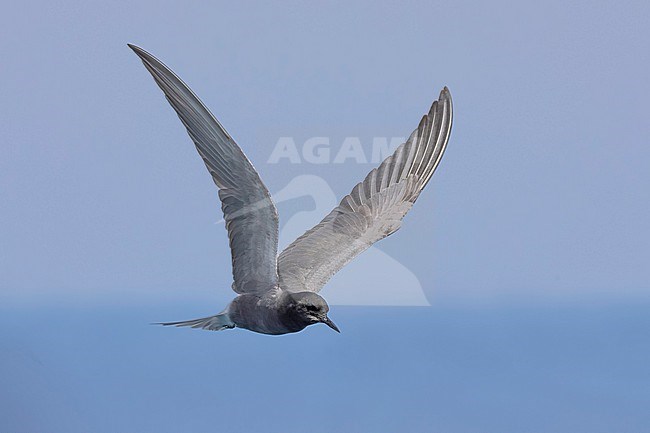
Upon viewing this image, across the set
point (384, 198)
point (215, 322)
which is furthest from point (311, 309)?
point (384, 198)

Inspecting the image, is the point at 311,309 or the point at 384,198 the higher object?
the point at 384,198

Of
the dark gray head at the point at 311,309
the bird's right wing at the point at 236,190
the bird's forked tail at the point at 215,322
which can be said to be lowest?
the dark gray head at the point at 311,309

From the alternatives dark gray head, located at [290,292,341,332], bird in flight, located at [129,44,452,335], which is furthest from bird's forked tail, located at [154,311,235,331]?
dark gray head, located at [290,292,341,332]

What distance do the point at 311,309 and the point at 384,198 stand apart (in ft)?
3.47

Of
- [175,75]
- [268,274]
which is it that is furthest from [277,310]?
[175,75]

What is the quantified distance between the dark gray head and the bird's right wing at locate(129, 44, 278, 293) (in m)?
0.27

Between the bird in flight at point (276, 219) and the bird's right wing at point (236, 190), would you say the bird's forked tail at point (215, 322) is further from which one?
the bird's right wing at point (236, 190)

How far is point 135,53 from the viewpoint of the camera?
9.02 ft

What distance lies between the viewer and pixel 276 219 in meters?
3.02

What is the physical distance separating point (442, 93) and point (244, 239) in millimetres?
1090

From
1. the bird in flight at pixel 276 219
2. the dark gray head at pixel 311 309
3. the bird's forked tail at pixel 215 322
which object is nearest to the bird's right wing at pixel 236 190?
the bird in flight at pixel 276 219

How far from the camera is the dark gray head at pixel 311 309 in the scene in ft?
9.32

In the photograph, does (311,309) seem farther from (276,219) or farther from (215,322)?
(215,322)

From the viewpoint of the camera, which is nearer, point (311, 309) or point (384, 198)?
point (311, 309)
